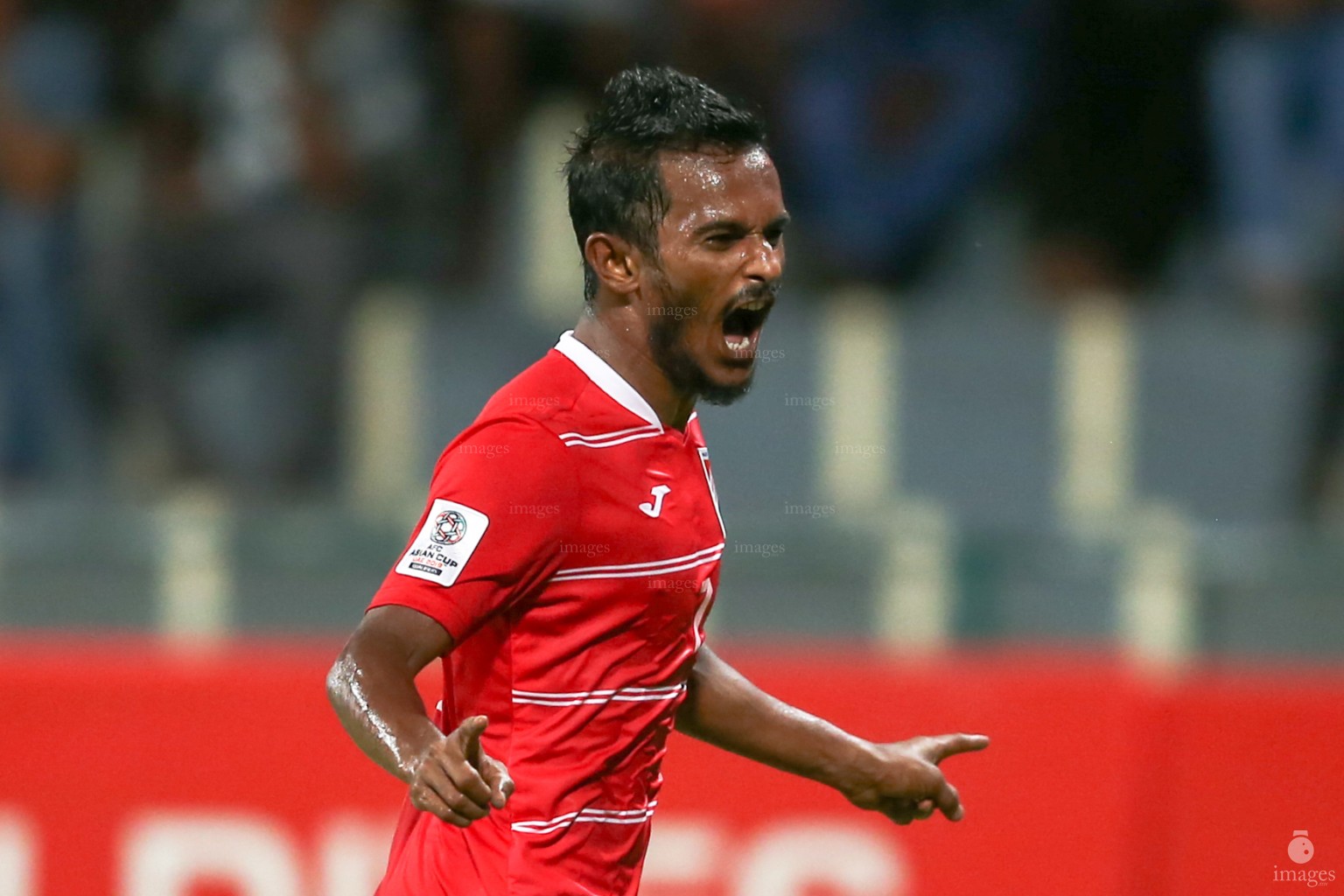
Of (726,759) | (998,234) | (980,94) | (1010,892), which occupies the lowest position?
(1010,892)

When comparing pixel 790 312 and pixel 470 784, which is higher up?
pixel 790 312

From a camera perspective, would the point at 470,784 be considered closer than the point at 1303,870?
Yes

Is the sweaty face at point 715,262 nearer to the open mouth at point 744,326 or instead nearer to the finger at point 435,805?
the open mouth at point 744,326

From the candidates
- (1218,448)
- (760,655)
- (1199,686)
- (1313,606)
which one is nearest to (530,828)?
(1199,686)

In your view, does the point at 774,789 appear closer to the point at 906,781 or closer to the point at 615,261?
the point at 906,781

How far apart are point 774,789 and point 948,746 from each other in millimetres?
1646

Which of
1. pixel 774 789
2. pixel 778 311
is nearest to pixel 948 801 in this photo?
pixel 774 789

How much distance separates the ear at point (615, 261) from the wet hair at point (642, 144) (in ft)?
0.04

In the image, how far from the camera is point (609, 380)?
277 centimetres

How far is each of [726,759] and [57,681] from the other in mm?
1685

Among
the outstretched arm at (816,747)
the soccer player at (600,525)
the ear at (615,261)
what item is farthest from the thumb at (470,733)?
the outstretched arm at (816,747)

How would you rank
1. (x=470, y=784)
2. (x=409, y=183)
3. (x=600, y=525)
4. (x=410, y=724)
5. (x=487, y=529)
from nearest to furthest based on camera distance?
1. (x=470, y=784)
2. (x=410, y=724)
3. (x=487, y=529)
4. (x=600, y=525)
5. (x=409, y=183)

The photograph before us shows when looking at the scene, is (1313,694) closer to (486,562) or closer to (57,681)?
(486,562)

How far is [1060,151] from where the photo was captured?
6.89m
